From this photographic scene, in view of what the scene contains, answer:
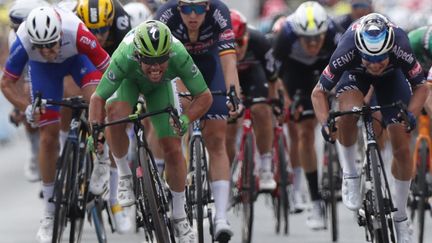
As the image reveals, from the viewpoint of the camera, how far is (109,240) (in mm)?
14828

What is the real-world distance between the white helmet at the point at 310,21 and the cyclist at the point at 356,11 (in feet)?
3.42

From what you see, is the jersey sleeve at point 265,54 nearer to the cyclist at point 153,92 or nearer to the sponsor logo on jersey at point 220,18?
the sponsor logo on jersey at point 220,18

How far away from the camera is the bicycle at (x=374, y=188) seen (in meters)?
11.0

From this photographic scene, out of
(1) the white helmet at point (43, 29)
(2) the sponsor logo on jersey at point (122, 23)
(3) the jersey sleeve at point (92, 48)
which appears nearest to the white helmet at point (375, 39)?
(3) the jersey sleeve at point (92, 48)

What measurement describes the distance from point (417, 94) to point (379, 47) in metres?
0.65

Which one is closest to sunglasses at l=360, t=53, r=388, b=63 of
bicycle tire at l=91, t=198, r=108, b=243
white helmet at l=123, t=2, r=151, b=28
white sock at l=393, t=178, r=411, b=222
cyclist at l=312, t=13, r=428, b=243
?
cyclist at l=312, t=13, r=428, b=243

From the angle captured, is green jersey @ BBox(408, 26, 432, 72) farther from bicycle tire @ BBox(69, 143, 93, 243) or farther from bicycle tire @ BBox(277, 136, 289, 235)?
bicycle tire @ BBox(69, 143, 93, 243)

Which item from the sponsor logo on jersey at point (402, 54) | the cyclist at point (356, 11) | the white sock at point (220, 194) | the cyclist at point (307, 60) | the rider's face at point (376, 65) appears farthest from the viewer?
the cyclist at point (356, 11)

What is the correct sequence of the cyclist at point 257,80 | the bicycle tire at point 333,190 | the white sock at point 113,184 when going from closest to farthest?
the white sock at point 113,184
the bicycle tire at point 333,190
the cyclist at point 257,80

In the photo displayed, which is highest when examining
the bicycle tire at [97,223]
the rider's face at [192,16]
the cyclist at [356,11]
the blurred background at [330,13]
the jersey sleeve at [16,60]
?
the blurred background at [330,13]

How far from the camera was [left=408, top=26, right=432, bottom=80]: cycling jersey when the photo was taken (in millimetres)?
13227

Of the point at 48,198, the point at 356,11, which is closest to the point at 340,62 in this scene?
the point at 48,198

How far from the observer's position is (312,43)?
49.1 ft

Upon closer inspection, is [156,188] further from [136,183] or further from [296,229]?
[296,229]
